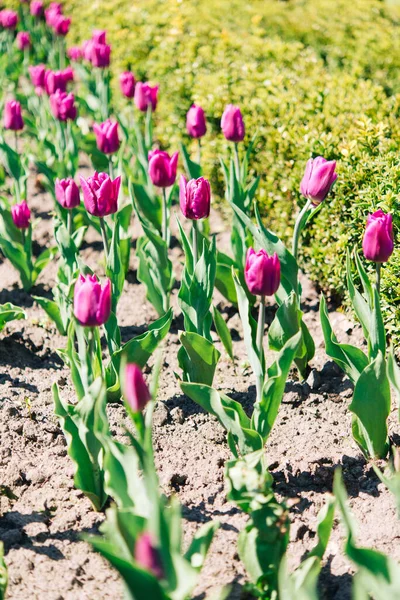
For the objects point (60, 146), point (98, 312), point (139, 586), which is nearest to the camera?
point (139, 586)

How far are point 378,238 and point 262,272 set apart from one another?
410 mm

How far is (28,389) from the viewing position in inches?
129

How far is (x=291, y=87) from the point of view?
4715mm

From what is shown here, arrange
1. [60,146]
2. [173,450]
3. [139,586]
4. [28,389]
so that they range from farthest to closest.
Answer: [60,146], [28,389], [173,450], [139,586]

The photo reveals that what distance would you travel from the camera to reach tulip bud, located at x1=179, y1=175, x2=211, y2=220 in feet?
9.40

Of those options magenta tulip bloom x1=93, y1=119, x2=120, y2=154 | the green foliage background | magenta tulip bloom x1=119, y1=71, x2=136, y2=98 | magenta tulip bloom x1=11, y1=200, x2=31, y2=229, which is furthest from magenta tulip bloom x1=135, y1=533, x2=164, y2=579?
magenta tulip bloom x1=119, y1=71, x2=136, y2=98

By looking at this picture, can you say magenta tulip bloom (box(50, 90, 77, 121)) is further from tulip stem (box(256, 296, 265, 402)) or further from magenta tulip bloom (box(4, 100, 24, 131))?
tulip stem (box(256, 296, 265, 402))

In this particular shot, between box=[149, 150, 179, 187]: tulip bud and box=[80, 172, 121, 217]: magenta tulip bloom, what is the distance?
0.37m

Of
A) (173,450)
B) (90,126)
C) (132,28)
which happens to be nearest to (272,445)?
(173,450)

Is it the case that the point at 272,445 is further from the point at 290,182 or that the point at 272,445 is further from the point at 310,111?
the point at 310,111

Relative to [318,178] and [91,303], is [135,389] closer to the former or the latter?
[91,303]

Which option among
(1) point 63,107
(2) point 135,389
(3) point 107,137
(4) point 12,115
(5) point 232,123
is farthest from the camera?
(4) point 12,115

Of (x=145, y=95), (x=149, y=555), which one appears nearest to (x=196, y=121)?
(x=145, y=95)

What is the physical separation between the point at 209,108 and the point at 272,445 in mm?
2605
